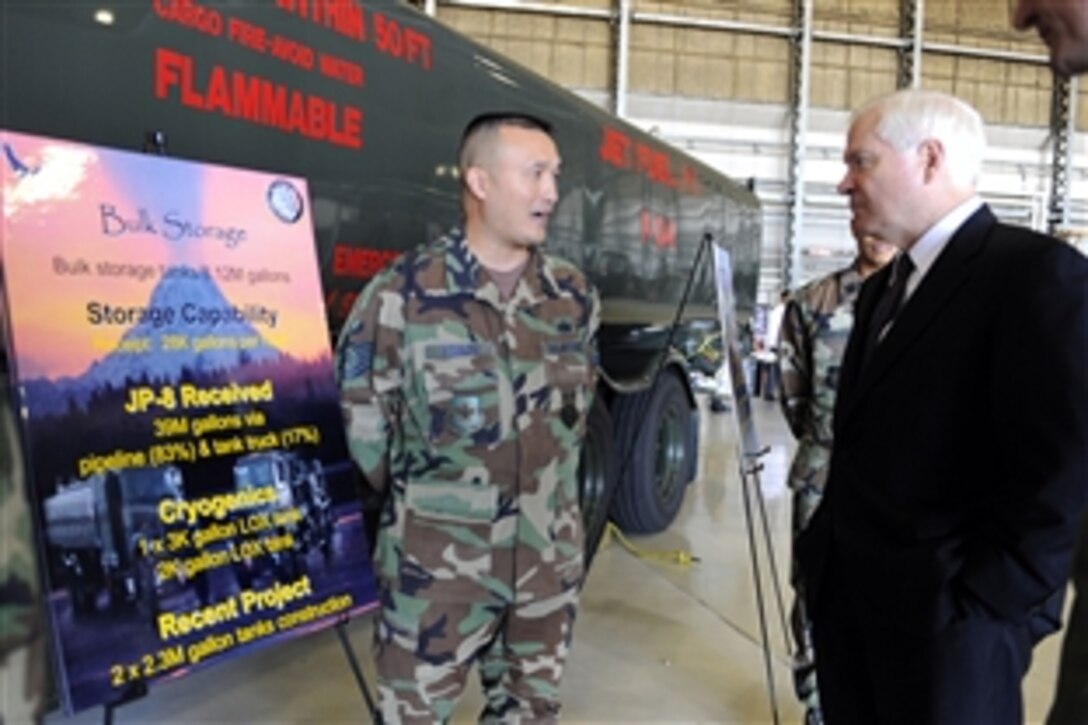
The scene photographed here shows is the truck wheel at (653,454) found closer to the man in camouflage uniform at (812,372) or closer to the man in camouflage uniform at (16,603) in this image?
the man in camouflage uniform at (812,372)

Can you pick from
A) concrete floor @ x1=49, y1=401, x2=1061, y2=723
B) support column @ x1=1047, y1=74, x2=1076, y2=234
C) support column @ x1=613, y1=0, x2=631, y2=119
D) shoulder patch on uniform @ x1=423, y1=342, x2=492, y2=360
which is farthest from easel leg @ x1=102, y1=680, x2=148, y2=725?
support column @ x1=1047, y1=74, x2=1076, y2=234

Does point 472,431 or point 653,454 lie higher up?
point 472,431

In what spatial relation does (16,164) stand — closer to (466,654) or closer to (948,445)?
(466,654)

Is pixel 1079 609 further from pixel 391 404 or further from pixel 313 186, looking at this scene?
pixel 313 186

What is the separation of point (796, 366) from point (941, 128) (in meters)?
1.32

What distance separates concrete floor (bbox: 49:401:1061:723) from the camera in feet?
9.68

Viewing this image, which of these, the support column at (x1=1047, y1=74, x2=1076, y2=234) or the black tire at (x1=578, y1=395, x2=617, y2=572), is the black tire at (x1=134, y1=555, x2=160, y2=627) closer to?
the black tire at (x1=578, y1=395, x2=617, y2=572)

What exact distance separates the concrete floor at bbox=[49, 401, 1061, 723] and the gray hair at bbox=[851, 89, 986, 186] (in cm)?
201

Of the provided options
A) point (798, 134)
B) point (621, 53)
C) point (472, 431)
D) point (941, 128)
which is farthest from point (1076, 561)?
point (798, 134)

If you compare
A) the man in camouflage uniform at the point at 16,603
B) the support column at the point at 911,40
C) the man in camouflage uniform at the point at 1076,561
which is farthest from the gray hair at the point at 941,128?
the support column at the point at 911,40

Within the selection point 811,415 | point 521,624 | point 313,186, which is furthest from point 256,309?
point 811,415

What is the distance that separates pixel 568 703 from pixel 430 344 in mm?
1624

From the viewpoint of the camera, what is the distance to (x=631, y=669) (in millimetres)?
3391

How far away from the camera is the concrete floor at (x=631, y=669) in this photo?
9.68ft
